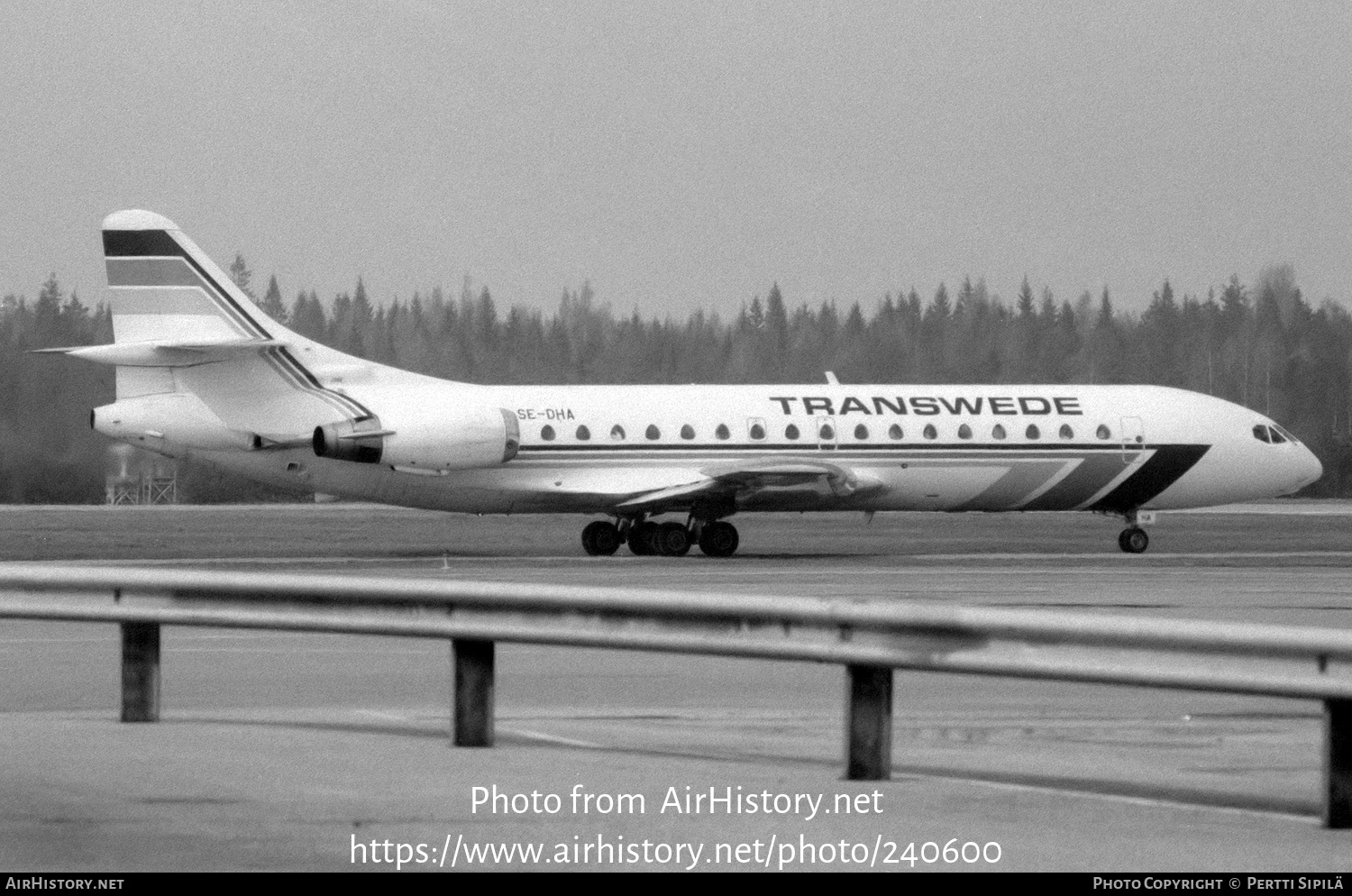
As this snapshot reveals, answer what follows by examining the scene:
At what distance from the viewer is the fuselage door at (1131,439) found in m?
35.5

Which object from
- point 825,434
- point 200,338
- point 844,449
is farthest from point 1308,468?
point 200,338

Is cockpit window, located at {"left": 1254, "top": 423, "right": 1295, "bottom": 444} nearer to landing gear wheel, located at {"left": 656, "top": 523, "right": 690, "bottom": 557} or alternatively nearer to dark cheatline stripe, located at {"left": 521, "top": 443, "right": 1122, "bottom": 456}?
dark cheatline stripe, located at {"left": 521, "top": 443, "right": 1122, "bottom": 456}

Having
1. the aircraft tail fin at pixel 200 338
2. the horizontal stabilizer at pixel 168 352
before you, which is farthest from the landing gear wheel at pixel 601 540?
the horizontal stabilizer at pixel 168 352

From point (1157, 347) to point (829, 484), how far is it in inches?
2482

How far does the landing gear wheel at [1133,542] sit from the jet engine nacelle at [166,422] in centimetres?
1426

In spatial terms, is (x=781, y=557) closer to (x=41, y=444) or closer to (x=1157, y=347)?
(x=41, y=444)

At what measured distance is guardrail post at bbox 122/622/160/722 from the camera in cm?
1169

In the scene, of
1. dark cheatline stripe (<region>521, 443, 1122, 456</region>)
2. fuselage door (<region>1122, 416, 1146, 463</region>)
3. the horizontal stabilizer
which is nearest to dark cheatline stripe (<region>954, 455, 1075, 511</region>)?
dark cheatline stripe (<region>521, 443, 1122, 456</region>)

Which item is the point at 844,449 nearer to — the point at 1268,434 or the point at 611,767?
the point at 1268,434

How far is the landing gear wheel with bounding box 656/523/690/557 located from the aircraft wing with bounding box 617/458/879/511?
69cm

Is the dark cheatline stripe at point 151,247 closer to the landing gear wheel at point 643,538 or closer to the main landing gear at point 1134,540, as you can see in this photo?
the landing gear wheel at point 643,538

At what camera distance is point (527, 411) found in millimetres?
33125
